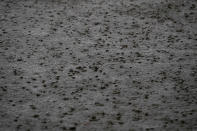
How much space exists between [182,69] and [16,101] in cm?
241

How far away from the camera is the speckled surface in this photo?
120 inches

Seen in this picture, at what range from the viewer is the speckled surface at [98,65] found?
3059 mm

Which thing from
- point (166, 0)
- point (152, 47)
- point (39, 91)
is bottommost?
point (39, 91)

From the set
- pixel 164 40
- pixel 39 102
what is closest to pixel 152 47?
pixel 164 40

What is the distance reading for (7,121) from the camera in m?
2.96

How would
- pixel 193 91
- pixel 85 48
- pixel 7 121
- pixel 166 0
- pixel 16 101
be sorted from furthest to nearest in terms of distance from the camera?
pixel 166 0 → pixel 85 48 → pixel 193 91 → pixel 16 101 → pixel 7 121

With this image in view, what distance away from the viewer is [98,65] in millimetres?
3930

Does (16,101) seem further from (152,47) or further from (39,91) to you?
(152,47)

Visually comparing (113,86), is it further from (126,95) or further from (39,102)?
(39,102)

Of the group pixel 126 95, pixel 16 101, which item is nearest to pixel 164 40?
pixel 126 95

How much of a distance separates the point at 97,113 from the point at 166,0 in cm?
380

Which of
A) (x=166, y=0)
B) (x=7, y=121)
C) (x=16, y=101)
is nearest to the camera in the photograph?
(x=7, y=121)

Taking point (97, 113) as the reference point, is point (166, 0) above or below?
above

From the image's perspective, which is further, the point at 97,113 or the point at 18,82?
the point at 18,82
